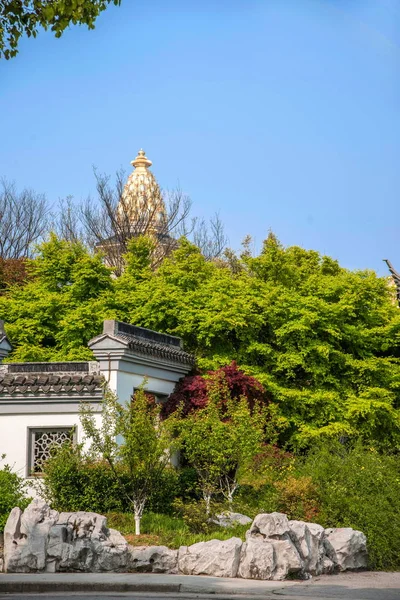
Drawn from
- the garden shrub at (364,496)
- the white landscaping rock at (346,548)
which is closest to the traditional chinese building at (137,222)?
the garden shrub at (364,496)

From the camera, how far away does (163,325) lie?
1009 inches

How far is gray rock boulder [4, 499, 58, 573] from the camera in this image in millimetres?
14469

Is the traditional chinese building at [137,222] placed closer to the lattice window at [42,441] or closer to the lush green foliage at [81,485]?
the lattice window at [42,441]

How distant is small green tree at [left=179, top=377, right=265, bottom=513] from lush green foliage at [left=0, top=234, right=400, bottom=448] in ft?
8.34

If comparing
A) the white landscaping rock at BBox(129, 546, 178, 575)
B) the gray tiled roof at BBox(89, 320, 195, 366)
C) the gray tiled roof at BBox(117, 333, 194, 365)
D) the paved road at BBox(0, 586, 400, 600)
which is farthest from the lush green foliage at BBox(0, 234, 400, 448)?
the paved road at BBox(0, 586, 400, 600)

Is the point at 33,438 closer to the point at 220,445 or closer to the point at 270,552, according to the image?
the point at 220,445

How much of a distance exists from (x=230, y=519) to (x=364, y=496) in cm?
235

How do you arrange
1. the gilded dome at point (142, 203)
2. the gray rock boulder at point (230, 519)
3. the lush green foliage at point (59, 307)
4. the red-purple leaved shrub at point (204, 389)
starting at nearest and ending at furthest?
the gray rock boulder at point (230, 519) < the red-purple leaved shrub at point (204, 389) < the lush green foliage at point (59, 307) < the gilded dome at point (142, 203)

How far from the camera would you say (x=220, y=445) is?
19078 millimetres

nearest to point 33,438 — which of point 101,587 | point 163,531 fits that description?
point 163,531

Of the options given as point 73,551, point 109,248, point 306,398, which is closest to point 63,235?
point 109,248

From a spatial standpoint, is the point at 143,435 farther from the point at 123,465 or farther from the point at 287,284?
the point at 287,284

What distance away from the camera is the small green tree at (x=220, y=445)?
18.9m

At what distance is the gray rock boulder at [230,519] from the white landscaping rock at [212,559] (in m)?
2.84
